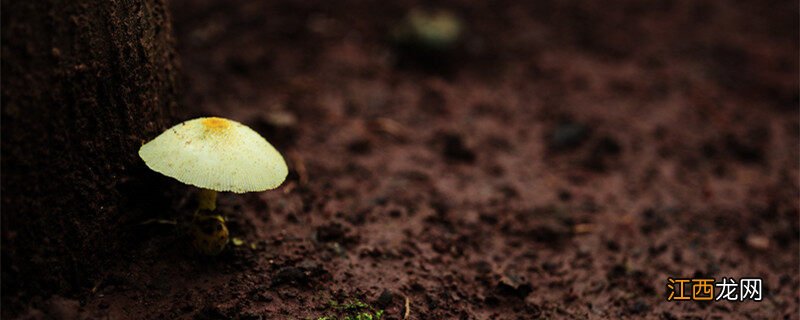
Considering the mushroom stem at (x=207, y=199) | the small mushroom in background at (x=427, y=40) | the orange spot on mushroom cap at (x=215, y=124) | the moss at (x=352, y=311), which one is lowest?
the moss at (x=352, y=311)

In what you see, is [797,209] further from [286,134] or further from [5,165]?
[5,165]

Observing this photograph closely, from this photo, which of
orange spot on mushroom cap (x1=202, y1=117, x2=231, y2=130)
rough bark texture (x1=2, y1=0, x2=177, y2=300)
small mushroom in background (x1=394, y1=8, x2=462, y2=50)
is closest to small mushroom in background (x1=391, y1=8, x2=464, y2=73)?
small mushroom in background (x1=394, y1=8, x2=462, y2=50)

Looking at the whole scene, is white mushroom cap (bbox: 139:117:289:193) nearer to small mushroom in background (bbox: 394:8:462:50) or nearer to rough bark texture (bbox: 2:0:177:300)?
rough bark texture (bbox: 2:0:177:300)

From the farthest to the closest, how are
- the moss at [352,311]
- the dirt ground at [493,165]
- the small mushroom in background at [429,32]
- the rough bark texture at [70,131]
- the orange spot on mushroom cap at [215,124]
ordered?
1. the small mushroom in background at [429,32]
2. the dirt ground at [493,165]
3. the moss at [352,311]
4. the orange spot on mushroom cap at [215,124]
5. the rough bark texture at [70,131]

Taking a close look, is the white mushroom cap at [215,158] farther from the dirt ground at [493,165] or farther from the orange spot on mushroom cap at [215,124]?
the dirt ground at [493,165]

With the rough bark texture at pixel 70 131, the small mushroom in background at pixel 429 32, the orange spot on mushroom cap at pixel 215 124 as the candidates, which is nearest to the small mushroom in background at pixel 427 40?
the small mushroom in background at pixel 429 32

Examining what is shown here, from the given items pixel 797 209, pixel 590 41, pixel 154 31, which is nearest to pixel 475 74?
pixel 590 41

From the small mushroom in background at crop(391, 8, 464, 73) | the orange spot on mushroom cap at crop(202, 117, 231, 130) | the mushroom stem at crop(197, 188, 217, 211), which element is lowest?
the mushroom stem at crop(197, 188, 217, 211)

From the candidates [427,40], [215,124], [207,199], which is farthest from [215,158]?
[427,40]
